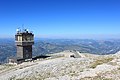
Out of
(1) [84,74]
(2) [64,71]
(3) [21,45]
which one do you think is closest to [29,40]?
(3) [21,45]

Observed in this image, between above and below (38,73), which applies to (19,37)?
above

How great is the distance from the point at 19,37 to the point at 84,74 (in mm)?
36218

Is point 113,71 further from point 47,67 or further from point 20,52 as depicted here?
point 20,52

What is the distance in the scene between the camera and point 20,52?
5838cm

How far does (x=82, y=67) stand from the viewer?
101 feet

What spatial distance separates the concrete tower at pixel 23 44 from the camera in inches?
2288

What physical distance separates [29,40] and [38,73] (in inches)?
1203

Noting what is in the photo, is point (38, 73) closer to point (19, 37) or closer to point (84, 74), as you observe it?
point (84, 74)

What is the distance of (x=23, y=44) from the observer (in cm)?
5812

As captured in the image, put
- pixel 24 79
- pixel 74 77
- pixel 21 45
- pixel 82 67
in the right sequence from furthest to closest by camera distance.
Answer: pixel 21 45 → pixel 82 67 → pixel 24 79 → pixel 74 77

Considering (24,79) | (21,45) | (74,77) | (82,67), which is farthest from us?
(21,45)

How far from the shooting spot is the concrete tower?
5812 cm

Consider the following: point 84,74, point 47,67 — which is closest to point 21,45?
point 47,67

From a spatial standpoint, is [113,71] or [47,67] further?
[47,67]
